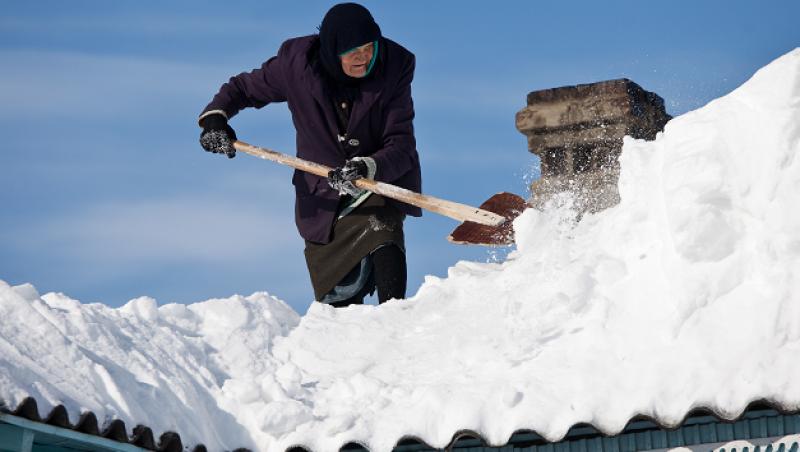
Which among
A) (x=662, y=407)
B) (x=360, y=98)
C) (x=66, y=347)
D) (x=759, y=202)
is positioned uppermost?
(x=360, y=98)

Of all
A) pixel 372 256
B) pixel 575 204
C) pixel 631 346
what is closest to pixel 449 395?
pixel 631 346

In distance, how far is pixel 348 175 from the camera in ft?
23.8

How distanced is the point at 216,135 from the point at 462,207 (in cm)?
161

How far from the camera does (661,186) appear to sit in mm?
5918

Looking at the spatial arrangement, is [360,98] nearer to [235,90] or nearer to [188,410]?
[235,90]

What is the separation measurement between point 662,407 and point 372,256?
9.17 feet

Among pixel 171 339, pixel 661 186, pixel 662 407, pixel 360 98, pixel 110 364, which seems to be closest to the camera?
pixel 662 407

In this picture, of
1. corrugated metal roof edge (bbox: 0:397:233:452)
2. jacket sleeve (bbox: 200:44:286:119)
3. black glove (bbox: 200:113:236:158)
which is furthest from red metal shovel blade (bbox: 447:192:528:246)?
corrugated metal roof edge (bbox: 0:397:233:452)

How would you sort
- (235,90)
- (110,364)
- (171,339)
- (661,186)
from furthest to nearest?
(235,90)
(171,339)
(661,186)
(110,364)

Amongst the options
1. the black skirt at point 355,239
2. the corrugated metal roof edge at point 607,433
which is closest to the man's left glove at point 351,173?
the black skirt at point 355,239

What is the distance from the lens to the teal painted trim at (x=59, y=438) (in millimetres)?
4669

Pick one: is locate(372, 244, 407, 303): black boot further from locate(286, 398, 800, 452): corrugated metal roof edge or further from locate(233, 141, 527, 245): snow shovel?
locate(286, 398, 800, 452): corrugated metal roof edge

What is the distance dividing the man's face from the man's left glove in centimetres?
51

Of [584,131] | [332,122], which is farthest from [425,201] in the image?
[584,131]
